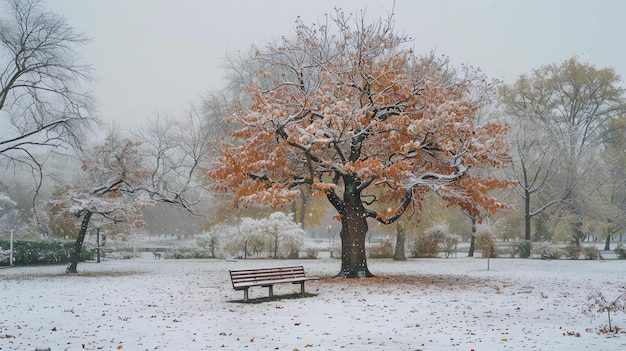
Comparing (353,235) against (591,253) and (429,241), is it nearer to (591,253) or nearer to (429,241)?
(429,241)

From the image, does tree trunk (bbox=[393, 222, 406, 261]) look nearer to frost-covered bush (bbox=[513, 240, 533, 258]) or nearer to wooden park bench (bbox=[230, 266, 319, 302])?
frost-covered bush (bbox=[513, 240, 533, 258])

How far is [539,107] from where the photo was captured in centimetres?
3083

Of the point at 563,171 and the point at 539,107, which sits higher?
the point at 539,107

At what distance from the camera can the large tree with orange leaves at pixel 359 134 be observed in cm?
1291

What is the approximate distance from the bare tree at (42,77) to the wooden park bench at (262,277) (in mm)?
8806

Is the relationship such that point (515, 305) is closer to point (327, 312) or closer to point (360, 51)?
point (327, 312)

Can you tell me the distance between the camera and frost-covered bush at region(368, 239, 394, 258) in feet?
90.7

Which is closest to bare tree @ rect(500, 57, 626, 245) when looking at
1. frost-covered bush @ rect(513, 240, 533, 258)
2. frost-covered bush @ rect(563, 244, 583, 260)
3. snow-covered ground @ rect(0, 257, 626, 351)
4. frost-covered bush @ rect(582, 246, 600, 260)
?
frost-covered bush @ rect(513, 240, 533, 258)

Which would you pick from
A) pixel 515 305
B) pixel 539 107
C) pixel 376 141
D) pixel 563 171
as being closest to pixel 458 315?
pixel 515 305

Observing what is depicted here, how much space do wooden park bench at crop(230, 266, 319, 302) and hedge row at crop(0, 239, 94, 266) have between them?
16199mm

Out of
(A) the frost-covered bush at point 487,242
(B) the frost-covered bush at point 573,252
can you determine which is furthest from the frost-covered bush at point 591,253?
(A) the frost-covered bush at point 487,242

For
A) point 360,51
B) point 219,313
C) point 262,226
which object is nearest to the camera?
point 219,313

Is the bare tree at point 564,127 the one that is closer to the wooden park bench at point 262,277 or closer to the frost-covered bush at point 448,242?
A: the frost-covered bush at point 448,242

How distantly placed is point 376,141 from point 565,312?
24.9 ft
